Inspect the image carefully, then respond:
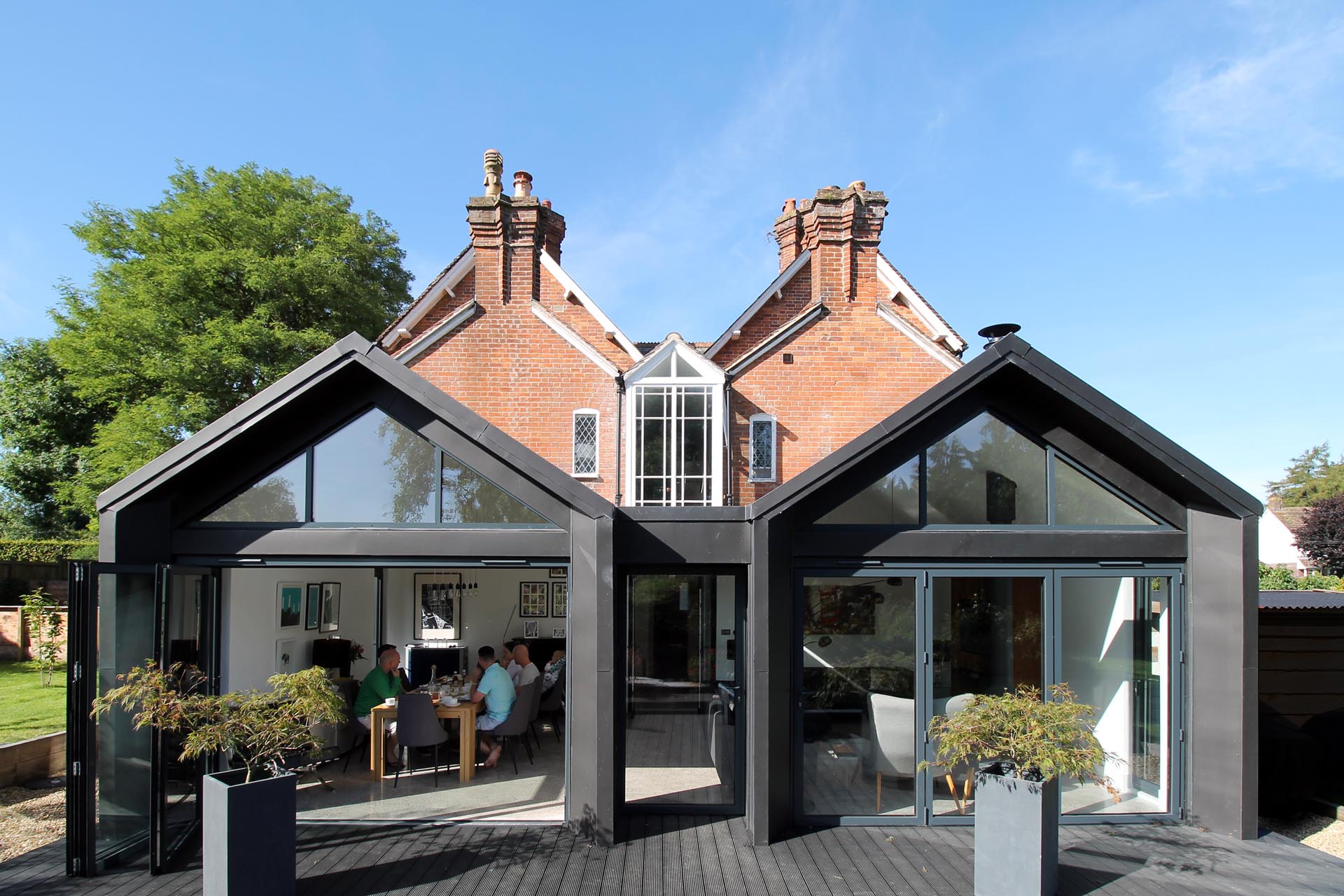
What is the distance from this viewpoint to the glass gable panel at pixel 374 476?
6.11 meters

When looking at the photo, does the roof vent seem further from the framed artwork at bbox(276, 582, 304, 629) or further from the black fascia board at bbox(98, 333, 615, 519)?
the framed artwork at bbox(276, 582, 304, 629)

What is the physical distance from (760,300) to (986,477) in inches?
269

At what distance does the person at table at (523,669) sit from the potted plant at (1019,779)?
4.58 m

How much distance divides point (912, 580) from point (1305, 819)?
4165 mm

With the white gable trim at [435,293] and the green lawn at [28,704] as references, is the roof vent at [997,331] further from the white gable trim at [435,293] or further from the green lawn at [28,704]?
the green lawn at [28,704]

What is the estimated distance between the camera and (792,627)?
240 inches

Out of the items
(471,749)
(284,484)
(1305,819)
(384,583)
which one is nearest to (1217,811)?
(1305,819)

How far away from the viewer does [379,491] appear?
6.12 meters

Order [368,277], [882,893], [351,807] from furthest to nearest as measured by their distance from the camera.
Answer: [368,277]
[351,807]
[882,893]

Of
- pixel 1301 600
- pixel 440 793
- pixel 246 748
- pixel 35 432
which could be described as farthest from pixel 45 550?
pixel 1301 600

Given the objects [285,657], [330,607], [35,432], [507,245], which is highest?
[507,245]

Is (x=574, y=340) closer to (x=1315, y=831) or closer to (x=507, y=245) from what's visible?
(x=507, y=245)

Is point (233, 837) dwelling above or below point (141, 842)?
above

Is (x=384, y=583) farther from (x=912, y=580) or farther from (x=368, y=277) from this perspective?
(x=368, y=277)
